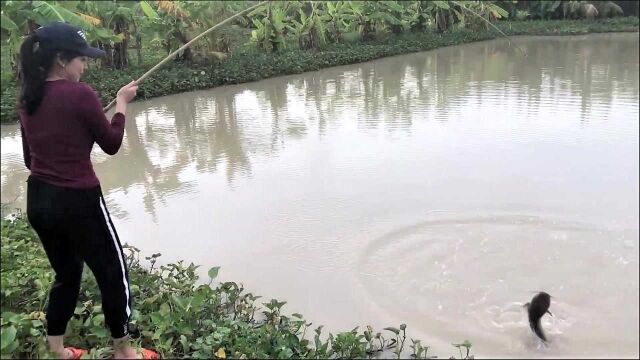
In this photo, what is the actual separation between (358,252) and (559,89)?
23.0 ft

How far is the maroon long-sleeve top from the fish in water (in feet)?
6.34

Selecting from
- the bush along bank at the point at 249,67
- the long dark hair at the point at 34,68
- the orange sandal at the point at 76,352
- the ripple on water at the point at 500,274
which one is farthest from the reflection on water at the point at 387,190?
the long dark hair at the point at 34,68

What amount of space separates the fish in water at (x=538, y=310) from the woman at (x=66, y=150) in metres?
1.81

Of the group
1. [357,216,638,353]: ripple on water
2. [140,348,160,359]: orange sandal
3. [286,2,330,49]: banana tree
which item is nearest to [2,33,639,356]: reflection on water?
[357,216,638,353]: ripple on water

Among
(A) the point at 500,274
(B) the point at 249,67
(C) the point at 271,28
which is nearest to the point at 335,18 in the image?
(C) the point at 271,28

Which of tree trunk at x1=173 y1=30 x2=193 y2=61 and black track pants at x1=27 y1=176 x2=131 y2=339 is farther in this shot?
tree trunk at x1=173 y1=30 x2=193 y2=61

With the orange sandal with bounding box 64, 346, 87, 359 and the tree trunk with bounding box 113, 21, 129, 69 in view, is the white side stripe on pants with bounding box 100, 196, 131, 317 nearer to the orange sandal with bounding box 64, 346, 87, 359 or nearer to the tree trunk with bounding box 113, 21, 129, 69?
the orange sandal with bounding box 64, 346, 87, 359

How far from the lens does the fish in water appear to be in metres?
2.71

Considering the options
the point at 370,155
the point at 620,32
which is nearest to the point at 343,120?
the point at 370,155

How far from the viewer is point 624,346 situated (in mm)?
2848

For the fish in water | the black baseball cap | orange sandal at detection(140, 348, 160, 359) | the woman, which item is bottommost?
the fish in water

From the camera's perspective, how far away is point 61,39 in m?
1.90

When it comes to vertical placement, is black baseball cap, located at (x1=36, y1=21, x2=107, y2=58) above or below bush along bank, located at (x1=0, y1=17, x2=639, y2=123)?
above

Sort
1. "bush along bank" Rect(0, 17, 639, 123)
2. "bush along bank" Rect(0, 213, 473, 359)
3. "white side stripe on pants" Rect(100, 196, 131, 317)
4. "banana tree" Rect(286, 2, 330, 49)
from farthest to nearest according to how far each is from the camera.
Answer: "banana tree" Rect(286, 2, 330, 49), "bush along bank" Rect(0, 17, 639, 123), "bush along bank" Rect(0, 213, 473, 359), "white side stripe on pants" Rect(100, 196, 131, 317)
